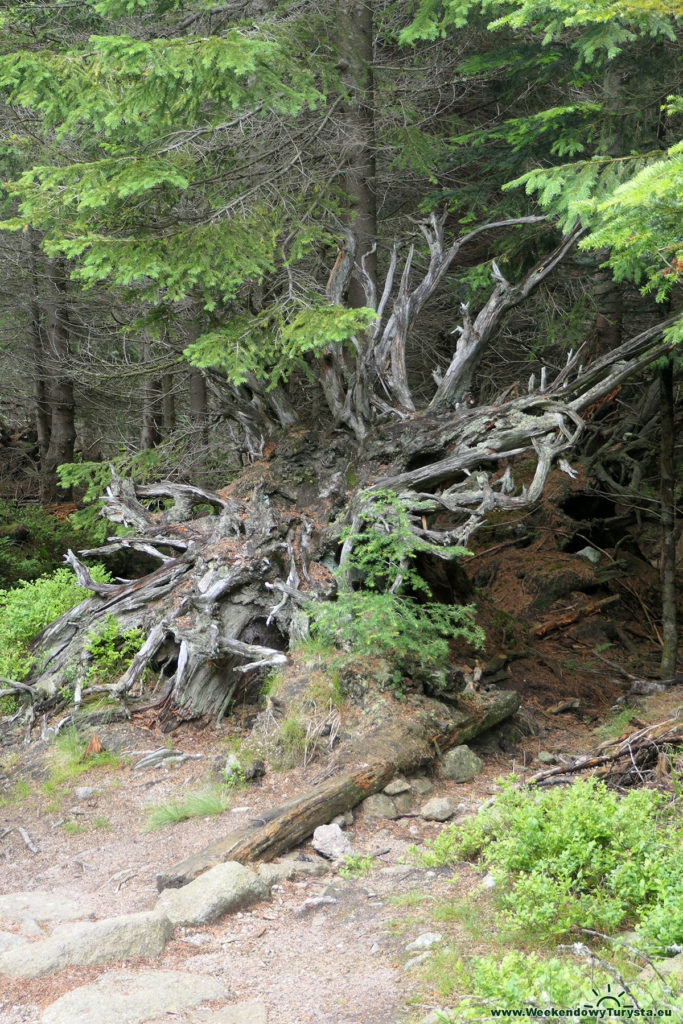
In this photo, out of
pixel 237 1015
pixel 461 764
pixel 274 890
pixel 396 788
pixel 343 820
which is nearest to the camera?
pixel 237 1015

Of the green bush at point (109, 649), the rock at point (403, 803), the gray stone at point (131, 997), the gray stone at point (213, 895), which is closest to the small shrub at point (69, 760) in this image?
the green bush at point (109, 649)

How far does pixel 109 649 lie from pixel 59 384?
31.9 feet

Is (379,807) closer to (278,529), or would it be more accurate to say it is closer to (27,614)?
(278,529)

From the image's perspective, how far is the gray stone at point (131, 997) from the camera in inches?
141

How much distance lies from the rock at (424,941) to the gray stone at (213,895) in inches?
47.6

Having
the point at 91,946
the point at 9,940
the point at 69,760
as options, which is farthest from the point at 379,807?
the point at 69,760

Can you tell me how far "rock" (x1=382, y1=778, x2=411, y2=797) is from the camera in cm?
654

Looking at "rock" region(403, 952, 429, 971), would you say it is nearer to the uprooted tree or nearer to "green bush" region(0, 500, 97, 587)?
the uprooted tree

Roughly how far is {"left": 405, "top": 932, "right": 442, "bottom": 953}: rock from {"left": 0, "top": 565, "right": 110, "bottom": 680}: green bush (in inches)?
243

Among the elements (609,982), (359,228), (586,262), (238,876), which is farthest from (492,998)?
(359,228)

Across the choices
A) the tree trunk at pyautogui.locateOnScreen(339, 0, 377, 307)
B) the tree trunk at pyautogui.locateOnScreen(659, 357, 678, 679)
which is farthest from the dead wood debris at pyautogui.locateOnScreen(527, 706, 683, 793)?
the tree trunk at pyautogui.locateOnScreen(339, 0, 377, 307)

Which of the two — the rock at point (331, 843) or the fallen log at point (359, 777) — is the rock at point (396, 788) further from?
the rock at point (331, 843)

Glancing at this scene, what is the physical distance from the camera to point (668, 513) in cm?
996

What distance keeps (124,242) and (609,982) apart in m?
7.95
